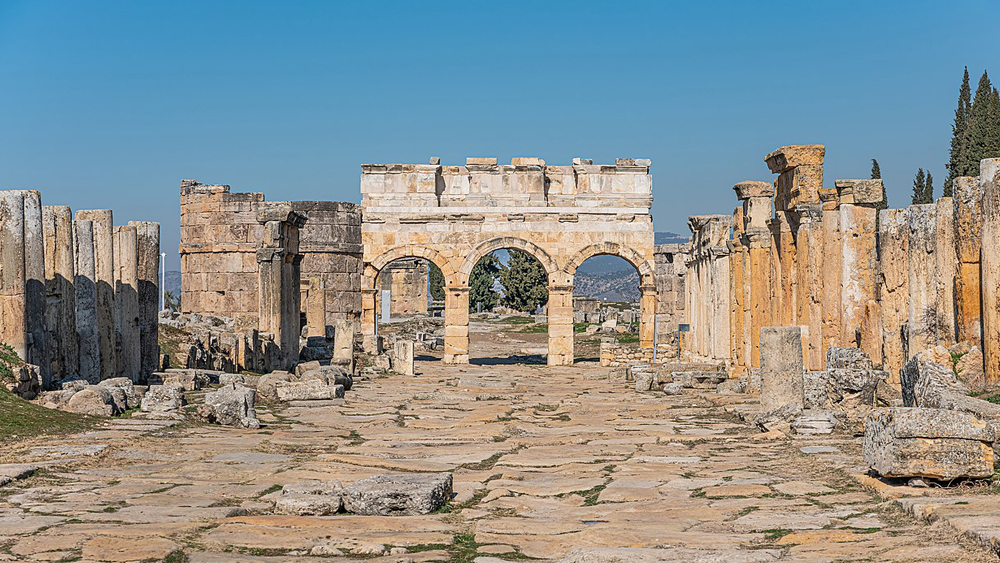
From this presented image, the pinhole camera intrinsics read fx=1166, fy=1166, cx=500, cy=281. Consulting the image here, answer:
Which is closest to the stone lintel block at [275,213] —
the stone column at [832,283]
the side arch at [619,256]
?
the side arch at [619,256]

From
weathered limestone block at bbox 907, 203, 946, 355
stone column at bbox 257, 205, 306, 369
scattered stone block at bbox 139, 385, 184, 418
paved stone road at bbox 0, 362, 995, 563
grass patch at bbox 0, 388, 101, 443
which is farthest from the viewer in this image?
stone column at bbox 257, 205, 306, 369

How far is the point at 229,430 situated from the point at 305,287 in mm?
18394

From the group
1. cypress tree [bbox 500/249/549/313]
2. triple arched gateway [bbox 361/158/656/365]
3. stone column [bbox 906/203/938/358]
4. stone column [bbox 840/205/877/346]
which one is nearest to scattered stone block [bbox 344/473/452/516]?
stone column [bbox 906/203/938/358]

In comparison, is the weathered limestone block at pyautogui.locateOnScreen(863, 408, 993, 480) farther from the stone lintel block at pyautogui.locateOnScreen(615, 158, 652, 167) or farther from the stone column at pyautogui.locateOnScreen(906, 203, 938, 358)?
the stone lintel block at pyautogui.locateOnScreen(615, 158, 652, 167)

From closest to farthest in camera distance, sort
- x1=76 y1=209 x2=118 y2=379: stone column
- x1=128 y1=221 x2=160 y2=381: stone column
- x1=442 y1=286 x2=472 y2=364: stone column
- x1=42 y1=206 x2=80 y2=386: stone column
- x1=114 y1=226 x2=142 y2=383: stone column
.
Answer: x1=42 y1=206 x2=80 y2=386: stone column
x1=76 y1=209 x2=118 y2=379: stone column
x1=114 y1=226 x2=142 y2=383: stone column
x1=128 y1=221 x2=160 y2=381: stone column
x1=442 y1=286 x2=472 y2=364: stone column

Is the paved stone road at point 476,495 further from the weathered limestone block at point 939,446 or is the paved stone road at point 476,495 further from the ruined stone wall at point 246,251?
the ruined stone wall at point 246,251

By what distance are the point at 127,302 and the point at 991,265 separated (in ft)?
38.7

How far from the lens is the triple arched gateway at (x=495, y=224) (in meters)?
31.0

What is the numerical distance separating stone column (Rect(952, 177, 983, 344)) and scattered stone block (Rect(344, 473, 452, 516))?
7.26m

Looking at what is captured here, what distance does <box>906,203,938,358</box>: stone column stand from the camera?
13461 mm

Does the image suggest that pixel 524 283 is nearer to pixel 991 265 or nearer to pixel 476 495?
pixel 991 265

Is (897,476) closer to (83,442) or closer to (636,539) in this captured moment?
(636,539)

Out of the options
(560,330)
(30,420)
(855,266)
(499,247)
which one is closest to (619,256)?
(560,330)

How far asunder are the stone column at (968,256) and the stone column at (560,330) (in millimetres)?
18078
